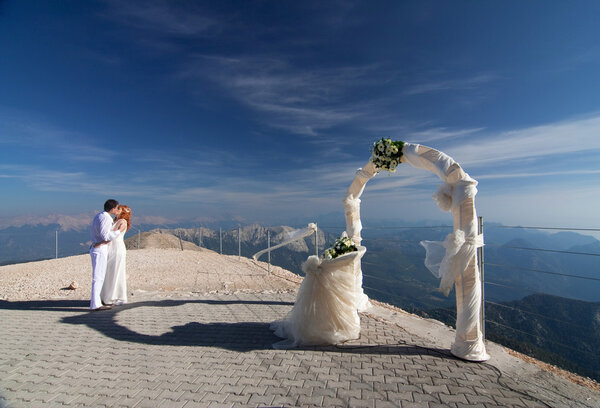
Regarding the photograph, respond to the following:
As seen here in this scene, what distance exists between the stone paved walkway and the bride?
1.01 metres

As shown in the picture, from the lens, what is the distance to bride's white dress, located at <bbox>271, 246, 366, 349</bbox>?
4602 millimetres

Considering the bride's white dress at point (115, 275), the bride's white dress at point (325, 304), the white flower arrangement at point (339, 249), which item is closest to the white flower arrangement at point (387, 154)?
the white flower arrangement at point (339, 249)

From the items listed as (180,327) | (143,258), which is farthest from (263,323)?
(143,258)

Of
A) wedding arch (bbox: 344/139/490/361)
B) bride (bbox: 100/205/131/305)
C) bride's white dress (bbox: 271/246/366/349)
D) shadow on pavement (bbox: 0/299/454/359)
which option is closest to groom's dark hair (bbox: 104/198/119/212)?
bride (bbox: 100/205/131/305)

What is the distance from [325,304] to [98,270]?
190 inches

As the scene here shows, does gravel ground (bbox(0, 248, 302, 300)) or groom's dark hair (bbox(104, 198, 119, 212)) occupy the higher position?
groom's dark hair (bbox(104, 198, 119, 212))

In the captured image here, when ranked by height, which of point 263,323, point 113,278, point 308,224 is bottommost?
point 263,323

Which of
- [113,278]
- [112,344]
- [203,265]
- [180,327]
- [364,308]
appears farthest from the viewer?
[203,265]

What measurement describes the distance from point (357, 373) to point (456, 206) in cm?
244

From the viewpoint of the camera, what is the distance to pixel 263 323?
5.77 m

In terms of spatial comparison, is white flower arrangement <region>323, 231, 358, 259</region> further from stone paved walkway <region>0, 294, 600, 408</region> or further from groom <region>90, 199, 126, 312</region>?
groom <region>90, 199, 126, 312</region>

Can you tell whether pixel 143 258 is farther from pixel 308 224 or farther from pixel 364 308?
pixel 364 308

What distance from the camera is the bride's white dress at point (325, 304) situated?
15.1 ft

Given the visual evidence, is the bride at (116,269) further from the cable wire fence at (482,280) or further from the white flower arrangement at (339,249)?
the white flower arrangement at (339,249)
